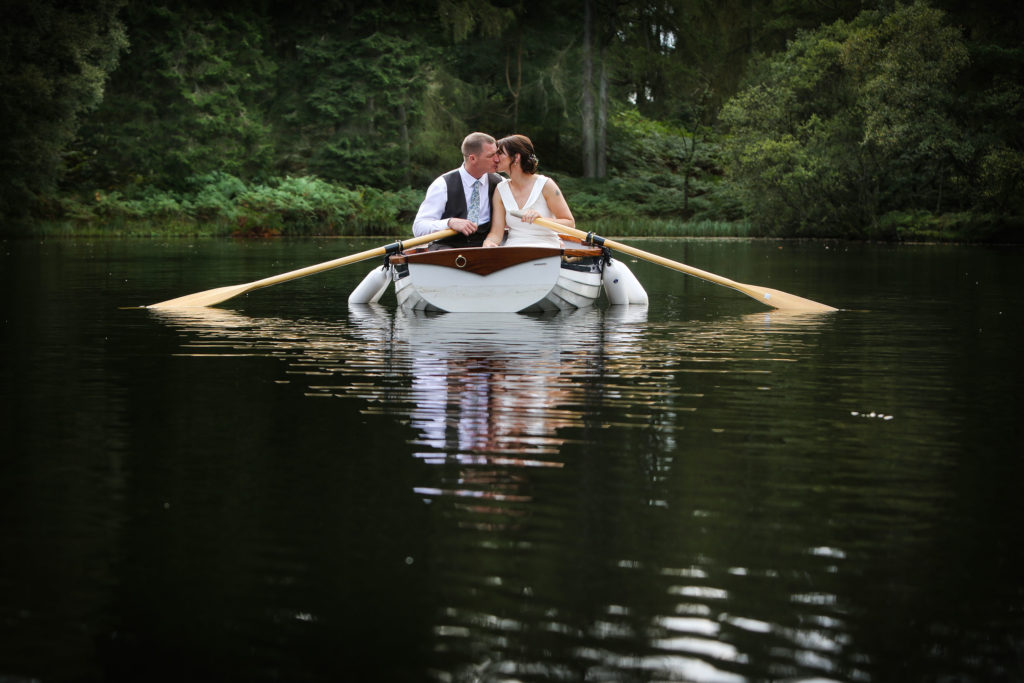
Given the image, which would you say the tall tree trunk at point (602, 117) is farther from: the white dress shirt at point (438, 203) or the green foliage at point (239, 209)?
the white dress shirt at point (438, 203)

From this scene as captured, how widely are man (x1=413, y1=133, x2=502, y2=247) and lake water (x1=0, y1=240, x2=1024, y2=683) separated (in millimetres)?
3205

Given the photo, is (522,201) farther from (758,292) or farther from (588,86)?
(588,86)

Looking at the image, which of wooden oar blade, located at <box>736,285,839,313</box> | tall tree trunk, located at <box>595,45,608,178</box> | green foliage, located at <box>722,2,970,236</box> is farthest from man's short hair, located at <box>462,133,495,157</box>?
tall tree trunk, located at <box>595,45,608,178</box>

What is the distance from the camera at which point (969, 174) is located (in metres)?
31.6

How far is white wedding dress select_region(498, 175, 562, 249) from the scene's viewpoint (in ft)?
42.6

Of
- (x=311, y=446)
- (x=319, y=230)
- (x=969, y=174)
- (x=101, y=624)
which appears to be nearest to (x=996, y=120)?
(x=969, y=174)

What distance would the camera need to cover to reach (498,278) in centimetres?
1250

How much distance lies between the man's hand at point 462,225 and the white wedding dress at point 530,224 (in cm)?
60

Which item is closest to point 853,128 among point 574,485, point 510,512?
point 574,485

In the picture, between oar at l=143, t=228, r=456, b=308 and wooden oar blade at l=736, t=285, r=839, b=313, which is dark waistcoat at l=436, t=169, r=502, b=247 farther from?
Result: wooden oar blade at l=736, t=285, r=839, b=313

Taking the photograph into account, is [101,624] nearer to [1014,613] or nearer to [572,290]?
[1014,613]

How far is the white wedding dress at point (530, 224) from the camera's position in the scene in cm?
1298

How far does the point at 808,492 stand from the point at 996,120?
27927mm

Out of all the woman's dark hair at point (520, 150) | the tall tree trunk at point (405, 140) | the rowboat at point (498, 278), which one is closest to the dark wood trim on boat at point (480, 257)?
the rowboat at point (498, 278)
